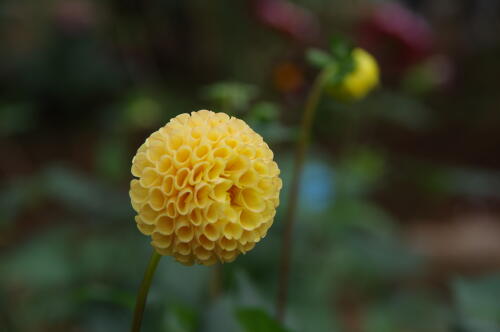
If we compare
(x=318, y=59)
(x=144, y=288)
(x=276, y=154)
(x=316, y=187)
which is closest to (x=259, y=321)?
(x=144, y=288)

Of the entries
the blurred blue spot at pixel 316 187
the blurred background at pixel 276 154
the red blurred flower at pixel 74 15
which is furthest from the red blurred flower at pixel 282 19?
the red blurred flower at pixel 74 15

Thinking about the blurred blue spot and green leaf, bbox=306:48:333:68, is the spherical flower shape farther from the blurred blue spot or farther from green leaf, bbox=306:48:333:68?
the blurred blue spot

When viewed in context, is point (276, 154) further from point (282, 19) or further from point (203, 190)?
point (203, 190)

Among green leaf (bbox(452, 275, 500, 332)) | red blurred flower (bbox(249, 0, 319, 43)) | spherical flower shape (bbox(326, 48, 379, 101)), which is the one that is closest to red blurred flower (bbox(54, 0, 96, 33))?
red blurred flower (bbox(249, 0, 319, 43))

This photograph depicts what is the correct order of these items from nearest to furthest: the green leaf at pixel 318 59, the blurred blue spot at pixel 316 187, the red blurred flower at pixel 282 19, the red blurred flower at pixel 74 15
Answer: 1. the green leaf at pixel 318 59
2. the red blurred flower at pixel 282 19
3. the blurred blue spot at pixel 316 187
4. the red blurred flower at pixel 74 15

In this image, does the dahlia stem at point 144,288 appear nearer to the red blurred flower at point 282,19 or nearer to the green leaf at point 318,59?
the green leaf at point 318,59

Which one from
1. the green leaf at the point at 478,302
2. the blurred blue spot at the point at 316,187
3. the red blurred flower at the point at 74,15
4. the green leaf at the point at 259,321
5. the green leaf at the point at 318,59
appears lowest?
the green leaf at the point at 259,321
